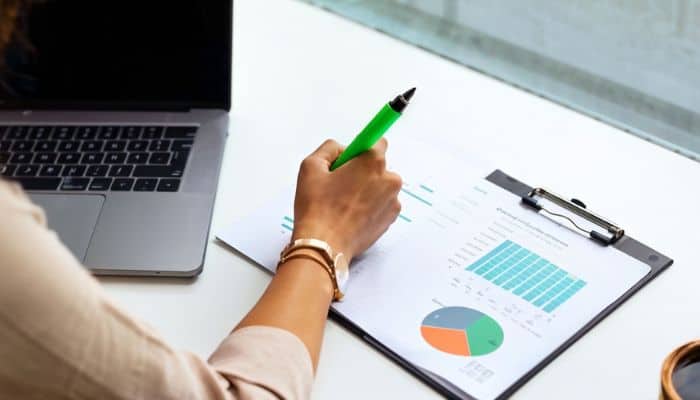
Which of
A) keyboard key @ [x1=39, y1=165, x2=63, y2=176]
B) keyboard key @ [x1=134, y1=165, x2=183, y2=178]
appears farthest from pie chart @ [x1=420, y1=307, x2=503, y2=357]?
keyboard key @ [x1=39, y1=165, x2=63, y2=176]

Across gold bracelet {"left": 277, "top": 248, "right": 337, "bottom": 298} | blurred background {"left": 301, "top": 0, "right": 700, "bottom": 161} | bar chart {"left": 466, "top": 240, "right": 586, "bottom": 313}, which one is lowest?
gold bracelet {"left": 277, "top": 248, "right": 337, "bottom": 298}

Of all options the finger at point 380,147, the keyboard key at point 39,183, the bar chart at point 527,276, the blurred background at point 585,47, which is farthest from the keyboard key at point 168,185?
the blurred background at point 585,47

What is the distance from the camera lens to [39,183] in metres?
0.95

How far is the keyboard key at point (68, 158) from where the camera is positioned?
3.20 ft

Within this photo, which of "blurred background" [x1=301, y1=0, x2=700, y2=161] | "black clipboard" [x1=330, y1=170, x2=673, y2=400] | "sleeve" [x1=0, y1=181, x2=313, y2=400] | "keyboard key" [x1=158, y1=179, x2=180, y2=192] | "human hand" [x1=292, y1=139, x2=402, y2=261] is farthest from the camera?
"blurred background" [x1=301, y1=0, x2=700, y2=161]

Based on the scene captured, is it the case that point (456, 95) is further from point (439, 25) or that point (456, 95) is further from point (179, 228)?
point (179, 228)

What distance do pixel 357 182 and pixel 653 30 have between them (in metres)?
0.53

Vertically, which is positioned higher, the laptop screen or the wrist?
the wrist

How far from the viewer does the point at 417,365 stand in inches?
29.3

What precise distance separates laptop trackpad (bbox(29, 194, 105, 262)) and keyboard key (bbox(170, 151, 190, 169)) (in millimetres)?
82

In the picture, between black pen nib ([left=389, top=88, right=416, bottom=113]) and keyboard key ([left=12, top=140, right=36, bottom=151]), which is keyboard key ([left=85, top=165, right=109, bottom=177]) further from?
black pen nib ([left=389, top=88, right=416, bottom=113])

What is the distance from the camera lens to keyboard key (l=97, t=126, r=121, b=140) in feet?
3.30

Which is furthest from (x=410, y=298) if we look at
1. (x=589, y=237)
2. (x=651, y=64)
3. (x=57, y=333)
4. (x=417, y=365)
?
(x=651, y=64)

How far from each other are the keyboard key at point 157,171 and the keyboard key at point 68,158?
0.22 ft
